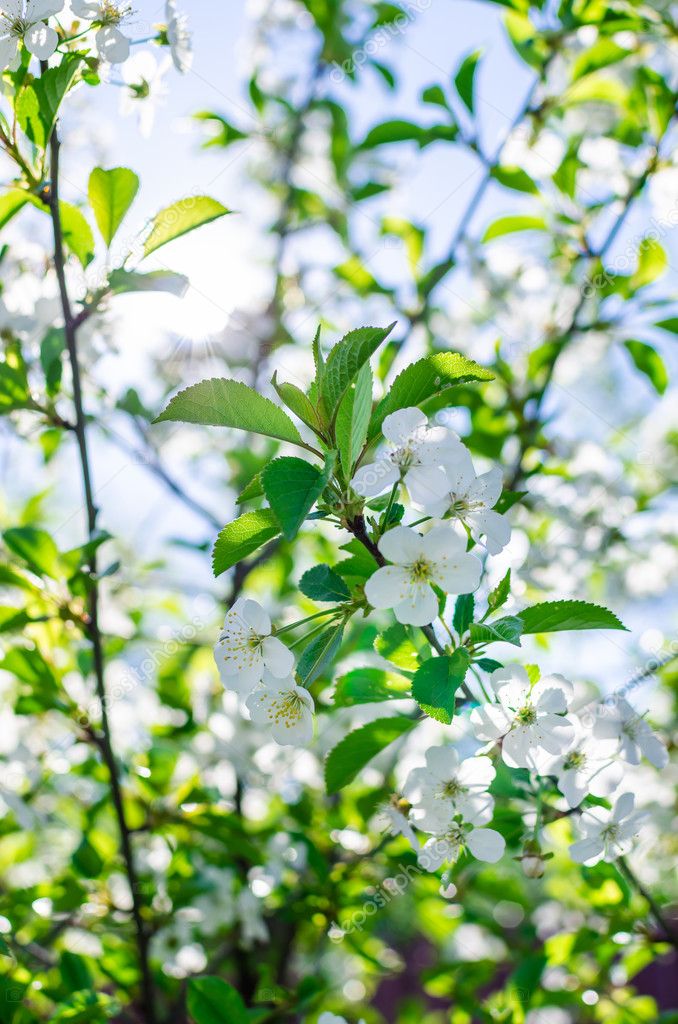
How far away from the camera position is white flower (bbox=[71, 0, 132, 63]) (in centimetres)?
110

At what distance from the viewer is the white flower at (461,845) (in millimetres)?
968

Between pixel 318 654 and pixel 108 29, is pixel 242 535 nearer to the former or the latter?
pixel 318 654

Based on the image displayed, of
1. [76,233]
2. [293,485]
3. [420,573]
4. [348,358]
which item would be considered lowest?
[420,573]

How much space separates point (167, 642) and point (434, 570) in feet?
3.99

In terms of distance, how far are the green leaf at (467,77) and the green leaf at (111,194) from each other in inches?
36.5

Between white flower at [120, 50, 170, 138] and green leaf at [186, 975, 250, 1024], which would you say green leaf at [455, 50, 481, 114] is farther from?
green leaf at [186, 975, 250, 1024]

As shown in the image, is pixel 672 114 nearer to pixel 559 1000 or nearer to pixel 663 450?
pixel 663 450

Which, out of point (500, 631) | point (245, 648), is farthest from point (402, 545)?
point (245, 648)

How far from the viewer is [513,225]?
189cm

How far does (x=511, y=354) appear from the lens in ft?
6.96

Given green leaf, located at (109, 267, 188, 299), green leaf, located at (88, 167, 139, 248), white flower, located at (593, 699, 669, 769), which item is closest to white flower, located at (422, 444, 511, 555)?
white flower, located at (593, 699, 669, 769)

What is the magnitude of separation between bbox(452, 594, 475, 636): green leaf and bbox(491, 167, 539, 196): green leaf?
3.86 ft

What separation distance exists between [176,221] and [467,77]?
0.98 meters

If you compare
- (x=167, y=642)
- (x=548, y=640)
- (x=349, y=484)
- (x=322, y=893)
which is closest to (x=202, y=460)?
(x=167, y=642)
